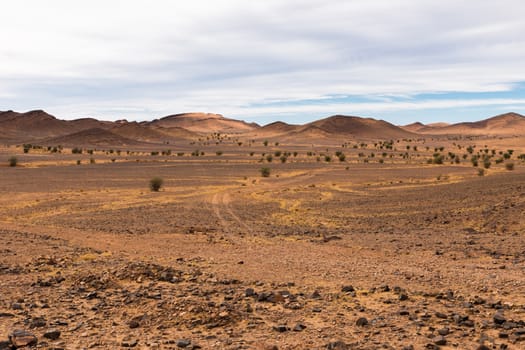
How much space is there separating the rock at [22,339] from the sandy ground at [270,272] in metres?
0.10

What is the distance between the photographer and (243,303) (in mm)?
9133

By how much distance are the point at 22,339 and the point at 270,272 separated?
18.0ft

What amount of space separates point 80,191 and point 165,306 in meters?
25.4

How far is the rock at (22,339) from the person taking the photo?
23.9 ft

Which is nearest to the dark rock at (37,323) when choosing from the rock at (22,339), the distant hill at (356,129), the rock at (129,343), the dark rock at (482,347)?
the rock at (22,339)

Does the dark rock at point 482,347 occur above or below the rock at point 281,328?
above

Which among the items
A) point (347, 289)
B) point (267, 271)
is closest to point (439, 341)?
point (347, 289)

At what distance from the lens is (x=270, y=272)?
11.5 m

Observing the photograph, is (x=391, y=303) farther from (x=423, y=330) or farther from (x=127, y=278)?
(x=127, y=278)

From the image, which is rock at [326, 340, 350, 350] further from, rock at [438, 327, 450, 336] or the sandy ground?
rock at [438, 327, 450, 336]

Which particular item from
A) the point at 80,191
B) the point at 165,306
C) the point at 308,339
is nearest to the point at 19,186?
the point at 80,191

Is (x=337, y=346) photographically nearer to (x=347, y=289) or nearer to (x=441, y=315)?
(x=441, y=315)

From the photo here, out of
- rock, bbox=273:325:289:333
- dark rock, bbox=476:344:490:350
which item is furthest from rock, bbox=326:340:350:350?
dark rock, bbox=476:344:490:350

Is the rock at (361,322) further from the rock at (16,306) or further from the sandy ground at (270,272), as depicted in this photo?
the rock at (16,306)
